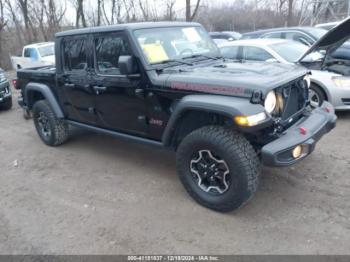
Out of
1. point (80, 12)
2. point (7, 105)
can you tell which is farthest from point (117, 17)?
point (7, 105)

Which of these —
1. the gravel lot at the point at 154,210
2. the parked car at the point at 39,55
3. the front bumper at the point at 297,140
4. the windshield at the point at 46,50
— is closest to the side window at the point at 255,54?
the gravel lot at the point at 154,210

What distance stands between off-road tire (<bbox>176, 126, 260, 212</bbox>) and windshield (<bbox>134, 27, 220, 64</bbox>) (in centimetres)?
Result: 110

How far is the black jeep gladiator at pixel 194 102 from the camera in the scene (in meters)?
3.17

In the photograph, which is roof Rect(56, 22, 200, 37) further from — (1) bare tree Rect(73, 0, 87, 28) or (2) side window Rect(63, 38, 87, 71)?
(1) bare tree Rect(73, 0, 87, 28)

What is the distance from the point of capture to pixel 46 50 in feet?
44.3

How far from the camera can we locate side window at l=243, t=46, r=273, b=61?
22.8ft

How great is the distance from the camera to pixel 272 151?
301 cm

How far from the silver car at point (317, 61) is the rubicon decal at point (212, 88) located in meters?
2.77

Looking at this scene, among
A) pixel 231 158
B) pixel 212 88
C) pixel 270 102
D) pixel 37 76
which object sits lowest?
pixel 231 158

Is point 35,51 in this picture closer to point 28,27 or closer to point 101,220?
point 101,220

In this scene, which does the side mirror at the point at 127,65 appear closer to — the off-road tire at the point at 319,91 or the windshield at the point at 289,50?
the off-road tire at the point at 319,91

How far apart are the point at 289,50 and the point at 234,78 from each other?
14.2ft

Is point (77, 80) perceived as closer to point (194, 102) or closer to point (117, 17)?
point (194, 102)

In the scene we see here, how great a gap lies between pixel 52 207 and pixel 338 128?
15.1ft
